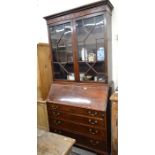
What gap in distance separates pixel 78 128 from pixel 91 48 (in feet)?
3.98

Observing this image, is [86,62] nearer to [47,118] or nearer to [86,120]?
[86,120]

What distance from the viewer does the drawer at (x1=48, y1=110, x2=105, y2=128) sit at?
188 centimetres

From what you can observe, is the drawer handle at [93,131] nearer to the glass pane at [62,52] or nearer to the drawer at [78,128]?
the drawer at [78,128]

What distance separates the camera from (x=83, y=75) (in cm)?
219

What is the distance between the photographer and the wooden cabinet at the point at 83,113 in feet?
6.17

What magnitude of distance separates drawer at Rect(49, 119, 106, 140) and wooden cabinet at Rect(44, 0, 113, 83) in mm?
685

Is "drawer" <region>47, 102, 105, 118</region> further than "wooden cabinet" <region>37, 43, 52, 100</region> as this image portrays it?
No

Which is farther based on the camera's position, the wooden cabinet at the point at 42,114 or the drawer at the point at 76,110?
the wooden cabinet at the point at 42,114

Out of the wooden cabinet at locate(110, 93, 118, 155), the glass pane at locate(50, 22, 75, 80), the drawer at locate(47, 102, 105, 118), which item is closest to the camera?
the wooden cabinet at locate(110, 93, 118, 155)

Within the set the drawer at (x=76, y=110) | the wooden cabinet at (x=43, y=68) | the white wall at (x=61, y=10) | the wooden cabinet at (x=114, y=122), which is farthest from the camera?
the wooden cabinet at (x=43, y=68)

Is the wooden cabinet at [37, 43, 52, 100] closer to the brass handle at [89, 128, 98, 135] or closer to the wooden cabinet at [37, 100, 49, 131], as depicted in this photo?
the wooden cabinet at [37, 100, 49, 131]

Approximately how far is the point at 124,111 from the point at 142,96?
0.34ft

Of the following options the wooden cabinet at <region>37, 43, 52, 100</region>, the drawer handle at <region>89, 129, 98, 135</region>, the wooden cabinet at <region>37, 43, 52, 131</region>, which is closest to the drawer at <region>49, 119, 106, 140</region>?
the drawer handle at <region>89, 129, 98, 135</region>

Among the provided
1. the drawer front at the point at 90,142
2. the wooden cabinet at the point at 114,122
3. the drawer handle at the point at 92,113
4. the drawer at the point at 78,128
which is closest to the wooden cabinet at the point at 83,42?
the wooden cabinet at the point at 114,122
